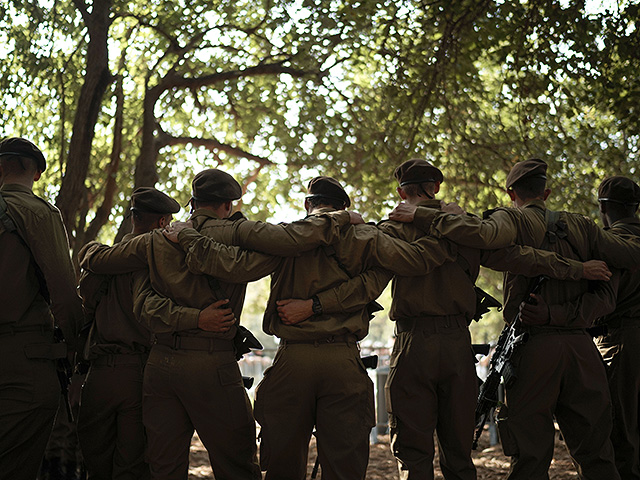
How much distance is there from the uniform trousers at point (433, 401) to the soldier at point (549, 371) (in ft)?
1.26

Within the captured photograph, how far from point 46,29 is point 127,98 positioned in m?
3.03

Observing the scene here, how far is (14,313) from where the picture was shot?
4.45 metres

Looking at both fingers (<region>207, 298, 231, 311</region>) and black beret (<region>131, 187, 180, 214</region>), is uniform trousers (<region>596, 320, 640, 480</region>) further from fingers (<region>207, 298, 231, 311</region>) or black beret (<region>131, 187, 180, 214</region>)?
black beret (<region>131, 187, 180, 214</region>)

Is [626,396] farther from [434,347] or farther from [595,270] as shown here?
[434,347]

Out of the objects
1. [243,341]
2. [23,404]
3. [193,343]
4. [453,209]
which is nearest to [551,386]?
[453,209]

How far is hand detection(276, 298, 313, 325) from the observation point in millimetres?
4449

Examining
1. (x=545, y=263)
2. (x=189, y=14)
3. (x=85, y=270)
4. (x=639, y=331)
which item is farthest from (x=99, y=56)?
(x=639, y=331)

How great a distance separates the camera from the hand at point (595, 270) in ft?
15.8

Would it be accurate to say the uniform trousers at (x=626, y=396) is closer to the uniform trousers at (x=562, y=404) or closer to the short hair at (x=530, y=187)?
the uniform trousers at (x=562, y=404)

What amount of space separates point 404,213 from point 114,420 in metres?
2.51

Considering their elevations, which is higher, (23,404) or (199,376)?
(199,376)

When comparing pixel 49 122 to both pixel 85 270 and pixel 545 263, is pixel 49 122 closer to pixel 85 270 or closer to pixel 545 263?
pixel 85 270

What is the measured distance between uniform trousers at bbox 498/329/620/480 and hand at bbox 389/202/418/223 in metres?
1.22

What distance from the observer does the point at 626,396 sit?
5312 millimetres
